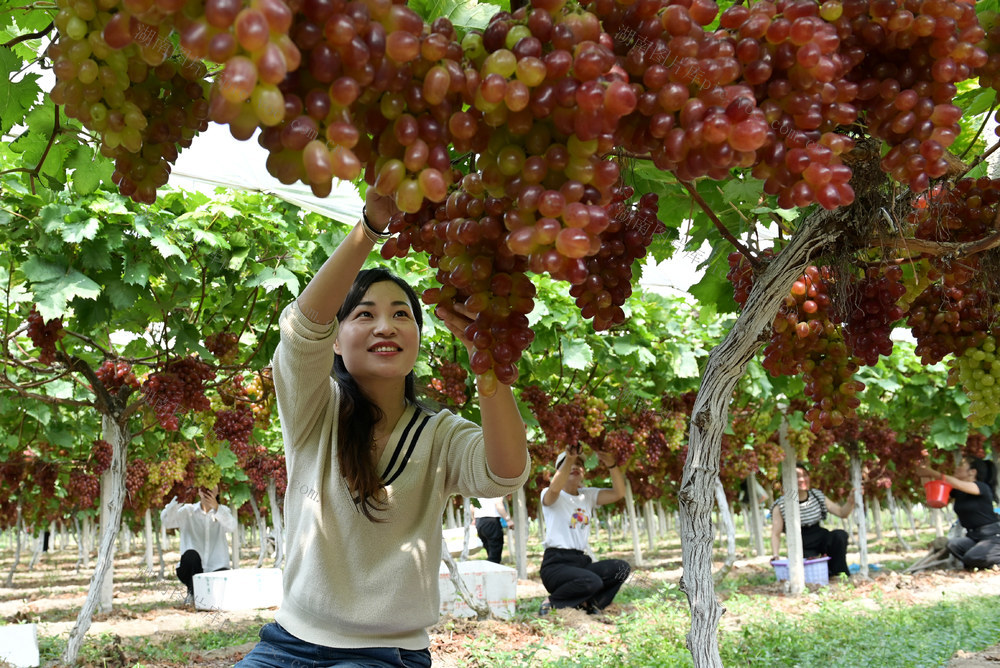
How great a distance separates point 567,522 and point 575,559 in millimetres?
504

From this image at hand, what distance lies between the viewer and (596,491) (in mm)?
9602

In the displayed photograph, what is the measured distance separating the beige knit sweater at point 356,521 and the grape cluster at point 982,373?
1.37 metres

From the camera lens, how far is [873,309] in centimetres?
214

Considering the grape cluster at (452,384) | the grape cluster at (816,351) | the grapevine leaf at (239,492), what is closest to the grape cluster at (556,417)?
the grape cluster at (452,384)

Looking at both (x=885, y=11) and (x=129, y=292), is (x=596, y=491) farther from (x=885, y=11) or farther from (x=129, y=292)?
(x=885, y=11)

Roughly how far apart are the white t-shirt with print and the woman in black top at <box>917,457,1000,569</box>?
5.39 metres

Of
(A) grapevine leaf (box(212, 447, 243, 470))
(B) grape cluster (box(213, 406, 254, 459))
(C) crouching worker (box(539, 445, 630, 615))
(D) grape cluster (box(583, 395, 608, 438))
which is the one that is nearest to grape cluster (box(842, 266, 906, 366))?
(D) grape cluster (box(583, 395, 608, 438))

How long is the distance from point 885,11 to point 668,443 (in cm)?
863

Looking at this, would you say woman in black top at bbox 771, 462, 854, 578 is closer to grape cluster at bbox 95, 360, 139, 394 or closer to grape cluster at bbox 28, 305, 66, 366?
grape cluster at bbox 95, 360, 139, 394

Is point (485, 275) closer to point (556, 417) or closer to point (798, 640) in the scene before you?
point (798, 640)

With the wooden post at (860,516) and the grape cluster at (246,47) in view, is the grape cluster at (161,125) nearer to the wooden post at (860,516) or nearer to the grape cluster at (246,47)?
the grape cluster at (246,47)

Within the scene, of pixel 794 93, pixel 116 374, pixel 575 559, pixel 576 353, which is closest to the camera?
pixel 794 93

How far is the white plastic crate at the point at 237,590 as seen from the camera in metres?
11.1

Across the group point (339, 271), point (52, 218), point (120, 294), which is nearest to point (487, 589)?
point (120, 294)
